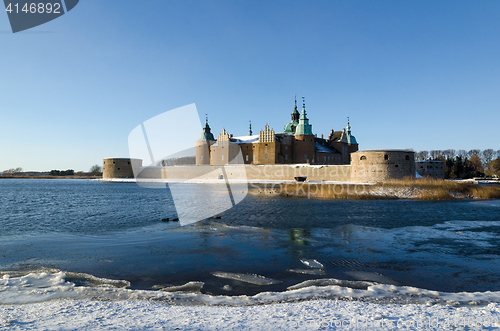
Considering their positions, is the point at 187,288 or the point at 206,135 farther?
the point at 206,135

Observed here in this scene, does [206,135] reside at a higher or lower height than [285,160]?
higher

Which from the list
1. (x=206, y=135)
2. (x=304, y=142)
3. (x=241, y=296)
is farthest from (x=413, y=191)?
(x=206, y=135)

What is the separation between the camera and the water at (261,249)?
628cm

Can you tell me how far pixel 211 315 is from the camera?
13.6ft

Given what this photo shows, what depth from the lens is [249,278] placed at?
20.1 feet

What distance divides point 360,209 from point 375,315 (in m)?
13.8

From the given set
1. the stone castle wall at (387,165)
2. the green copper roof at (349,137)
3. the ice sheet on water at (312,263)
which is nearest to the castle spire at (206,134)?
the green copper roof at (349,137)

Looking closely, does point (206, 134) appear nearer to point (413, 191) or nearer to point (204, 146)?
point (204, 146)

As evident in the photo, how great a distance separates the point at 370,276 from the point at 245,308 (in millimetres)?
3042

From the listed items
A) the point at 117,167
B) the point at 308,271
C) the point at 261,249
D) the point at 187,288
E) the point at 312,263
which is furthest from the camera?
the point at 117,167

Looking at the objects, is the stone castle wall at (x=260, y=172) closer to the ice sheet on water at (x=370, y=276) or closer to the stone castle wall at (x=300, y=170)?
the stone castle wall at (x=300, y=170)

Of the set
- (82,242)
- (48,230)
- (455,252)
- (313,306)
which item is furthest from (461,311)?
(48,230)

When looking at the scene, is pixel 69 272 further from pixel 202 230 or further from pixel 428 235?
pixel 428 235

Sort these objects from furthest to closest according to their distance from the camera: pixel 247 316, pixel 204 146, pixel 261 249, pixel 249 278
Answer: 1. pixel 204 146
2. pixel 261 249
3. pixel 249 278
4. pixel 247 316
